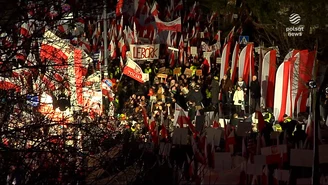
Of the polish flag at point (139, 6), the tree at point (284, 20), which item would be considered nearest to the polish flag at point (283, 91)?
the tree at point (284, 20)

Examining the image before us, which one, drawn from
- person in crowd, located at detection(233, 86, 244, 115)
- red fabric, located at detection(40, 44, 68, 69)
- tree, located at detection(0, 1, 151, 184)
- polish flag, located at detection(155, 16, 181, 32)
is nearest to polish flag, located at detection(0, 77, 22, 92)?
tree, located at detection(0, 1, 151, 184)

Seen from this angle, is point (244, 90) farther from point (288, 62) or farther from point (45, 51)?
point (45, 51)

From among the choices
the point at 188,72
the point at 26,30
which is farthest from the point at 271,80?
the point at 26,30

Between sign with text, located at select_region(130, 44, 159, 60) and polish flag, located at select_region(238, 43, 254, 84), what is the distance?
4.10 metres

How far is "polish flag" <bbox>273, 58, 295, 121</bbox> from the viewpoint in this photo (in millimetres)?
22453

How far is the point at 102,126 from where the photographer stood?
10.4m

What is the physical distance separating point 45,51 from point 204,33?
87.4 ft

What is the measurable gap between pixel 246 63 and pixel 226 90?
1151 mm

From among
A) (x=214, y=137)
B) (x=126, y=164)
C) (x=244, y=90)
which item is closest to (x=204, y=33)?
(x=244, y=90)

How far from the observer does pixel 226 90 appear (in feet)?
81.6

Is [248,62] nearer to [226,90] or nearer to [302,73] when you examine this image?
[226,90]

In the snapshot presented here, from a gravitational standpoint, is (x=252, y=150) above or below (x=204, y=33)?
below

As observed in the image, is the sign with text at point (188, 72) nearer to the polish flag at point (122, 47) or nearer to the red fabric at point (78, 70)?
the polish flag at point (122, 47)

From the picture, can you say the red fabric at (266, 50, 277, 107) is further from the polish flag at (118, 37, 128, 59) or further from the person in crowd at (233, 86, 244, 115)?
the polish flag at (118, 37, 128, 59)
